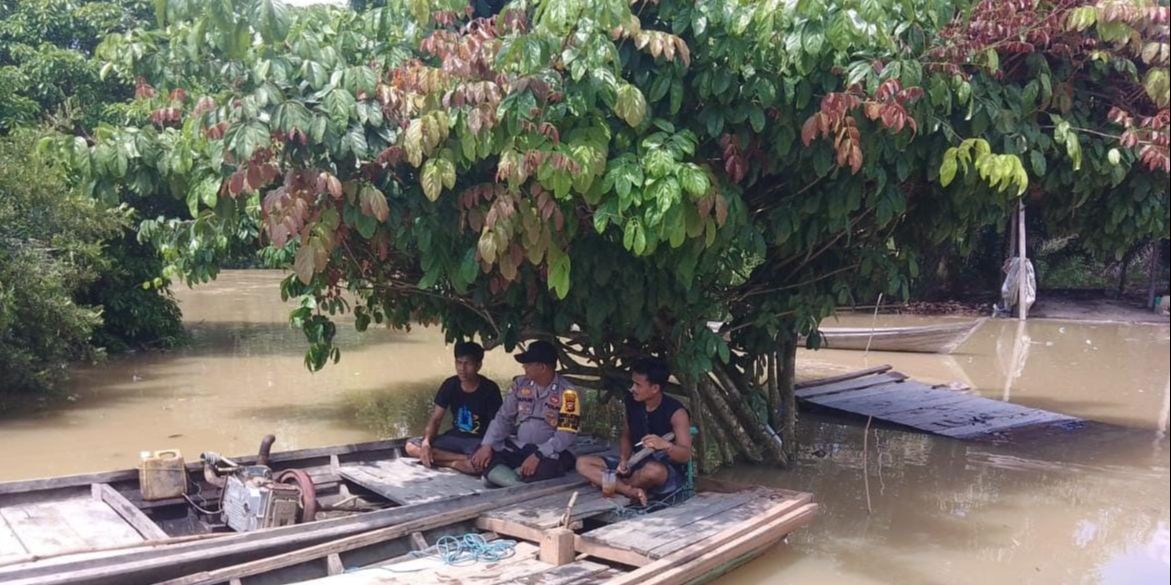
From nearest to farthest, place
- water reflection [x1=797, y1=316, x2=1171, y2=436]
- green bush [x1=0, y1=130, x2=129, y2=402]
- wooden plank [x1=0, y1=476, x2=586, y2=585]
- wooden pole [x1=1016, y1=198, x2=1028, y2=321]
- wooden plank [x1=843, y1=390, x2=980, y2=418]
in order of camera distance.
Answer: wooden plank [x1=0, y1=476, x2=586, y2=585], green bush [x1=0, y1=130, x2=129, y2=402], wooden plank [x1=843, y1=390, x2=980, y2=418], water reflection [x1=797, y1=316, x2=1171, y2=436], wooden pole [x1=1016, y1=198, x2=1028, y2=321]

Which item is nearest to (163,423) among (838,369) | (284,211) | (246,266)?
(284,211)

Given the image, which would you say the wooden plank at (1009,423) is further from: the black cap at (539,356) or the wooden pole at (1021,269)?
the wooden pole at (1021,269)

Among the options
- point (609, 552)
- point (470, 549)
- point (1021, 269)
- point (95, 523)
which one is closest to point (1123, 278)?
point (1021, 269)

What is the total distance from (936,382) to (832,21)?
9.90 metres

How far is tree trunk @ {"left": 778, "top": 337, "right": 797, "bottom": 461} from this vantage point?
820 centimetres

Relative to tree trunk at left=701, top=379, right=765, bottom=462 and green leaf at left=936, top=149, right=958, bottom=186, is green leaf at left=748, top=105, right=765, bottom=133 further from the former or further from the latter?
tree trunk at left=701, top=379, right=765, bottom=462

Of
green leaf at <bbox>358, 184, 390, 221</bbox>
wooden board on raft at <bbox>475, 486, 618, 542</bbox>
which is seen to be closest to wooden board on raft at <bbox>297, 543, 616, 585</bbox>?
wooden board on raft at <bbox>475, 486, 618, 542</bbox>

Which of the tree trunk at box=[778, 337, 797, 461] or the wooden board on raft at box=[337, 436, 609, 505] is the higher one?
the tree trunk at box=[778, 337, 797, 461]

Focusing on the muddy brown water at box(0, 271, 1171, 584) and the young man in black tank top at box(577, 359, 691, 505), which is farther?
the muddy brown water at box(0, 271, 1171, 584)

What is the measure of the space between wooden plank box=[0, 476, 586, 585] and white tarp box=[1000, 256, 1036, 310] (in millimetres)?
16652

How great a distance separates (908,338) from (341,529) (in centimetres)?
1263

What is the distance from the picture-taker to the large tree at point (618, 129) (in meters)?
4.83

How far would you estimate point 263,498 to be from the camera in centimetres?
514

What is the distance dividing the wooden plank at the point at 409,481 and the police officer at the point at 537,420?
8.4 inches
